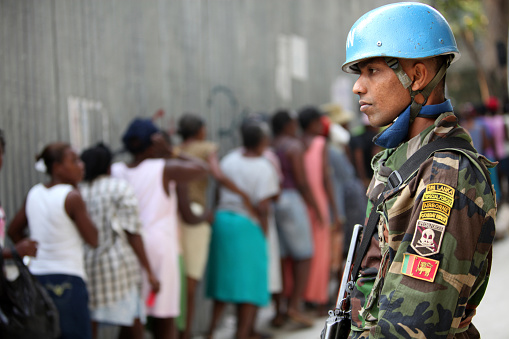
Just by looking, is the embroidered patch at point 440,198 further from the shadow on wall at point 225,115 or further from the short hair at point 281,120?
the short hair at point 281,120

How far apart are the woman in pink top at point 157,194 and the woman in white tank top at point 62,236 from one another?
2.39ft

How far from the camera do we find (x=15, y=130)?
4043 millimetres

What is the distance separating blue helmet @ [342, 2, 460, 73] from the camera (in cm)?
201

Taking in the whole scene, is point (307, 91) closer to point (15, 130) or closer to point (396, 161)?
point (15, 130)

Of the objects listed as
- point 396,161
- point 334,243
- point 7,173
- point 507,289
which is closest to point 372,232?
point 396,161

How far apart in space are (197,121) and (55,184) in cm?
178

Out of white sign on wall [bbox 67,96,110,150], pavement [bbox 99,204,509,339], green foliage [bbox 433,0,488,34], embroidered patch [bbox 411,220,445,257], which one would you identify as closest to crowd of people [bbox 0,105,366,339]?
pavement [bbox 99,204,509,339]

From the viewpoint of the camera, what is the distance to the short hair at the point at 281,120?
245 inches

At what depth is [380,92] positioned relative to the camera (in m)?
2.08

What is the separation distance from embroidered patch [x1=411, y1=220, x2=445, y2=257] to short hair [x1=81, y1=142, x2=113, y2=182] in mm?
2756

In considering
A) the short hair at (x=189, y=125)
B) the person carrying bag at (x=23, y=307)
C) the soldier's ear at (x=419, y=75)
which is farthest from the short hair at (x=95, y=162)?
the soldier's ear at (x=419, y=75)

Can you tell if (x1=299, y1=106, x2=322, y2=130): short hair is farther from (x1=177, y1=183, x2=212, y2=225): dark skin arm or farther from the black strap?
the black strap

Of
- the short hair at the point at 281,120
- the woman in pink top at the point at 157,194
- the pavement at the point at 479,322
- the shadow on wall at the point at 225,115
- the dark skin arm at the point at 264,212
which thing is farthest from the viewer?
the short hair at the point at 281,120

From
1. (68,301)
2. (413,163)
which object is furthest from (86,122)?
(413,163)
